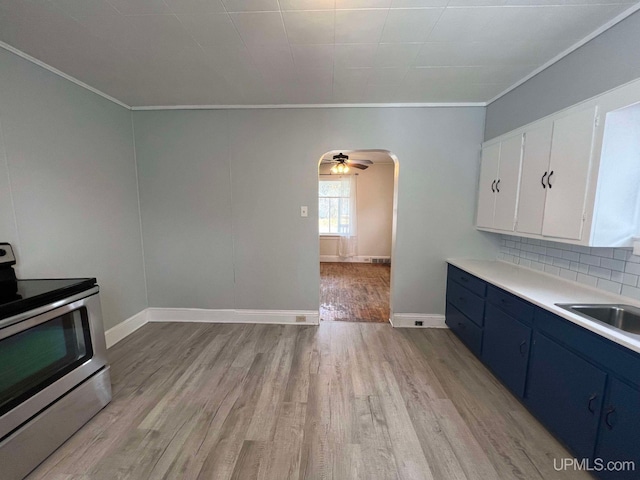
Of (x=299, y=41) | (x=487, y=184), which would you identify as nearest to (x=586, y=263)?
(x=487, y=184)

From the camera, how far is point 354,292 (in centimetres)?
458

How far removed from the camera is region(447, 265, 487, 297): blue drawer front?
2.40 meters

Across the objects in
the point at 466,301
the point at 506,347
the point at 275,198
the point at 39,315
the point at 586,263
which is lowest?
the point at 506,347

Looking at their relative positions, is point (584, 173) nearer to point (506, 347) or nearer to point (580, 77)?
point (580, 77)

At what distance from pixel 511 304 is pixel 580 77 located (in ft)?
5.60

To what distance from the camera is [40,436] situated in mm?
1458

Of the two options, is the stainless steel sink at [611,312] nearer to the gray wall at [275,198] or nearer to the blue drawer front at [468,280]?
the blue drawer front at [468,280]

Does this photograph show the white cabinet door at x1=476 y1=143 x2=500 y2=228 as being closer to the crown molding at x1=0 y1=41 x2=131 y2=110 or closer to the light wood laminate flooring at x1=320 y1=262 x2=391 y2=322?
the light wood laminate flooring at x1=320 y1=262 x2=391 y2=322

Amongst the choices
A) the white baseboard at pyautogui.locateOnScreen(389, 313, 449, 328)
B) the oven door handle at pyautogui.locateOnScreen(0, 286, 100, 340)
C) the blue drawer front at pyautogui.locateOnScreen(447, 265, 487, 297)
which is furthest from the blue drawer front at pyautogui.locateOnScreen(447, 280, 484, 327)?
the oven door handle at pyautogui.locateOnScreen(0, 286, 100, 340)

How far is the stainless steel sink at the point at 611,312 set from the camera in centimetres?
159

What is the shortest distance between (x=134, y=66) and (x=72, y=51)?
38cm

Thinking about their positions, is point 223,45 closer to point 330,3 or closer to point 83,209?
point 330,3

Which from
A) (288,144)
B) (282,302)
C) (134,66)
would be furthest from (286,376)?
(134,66)

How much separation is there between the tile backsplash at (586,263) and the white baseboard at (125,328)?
425 cm
